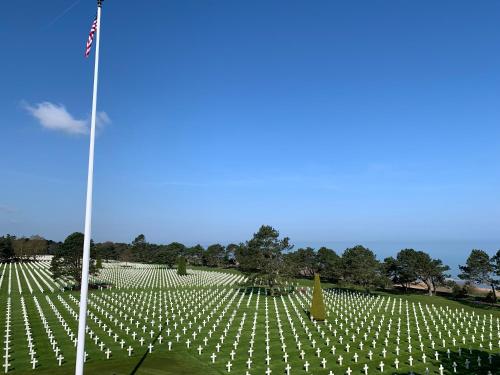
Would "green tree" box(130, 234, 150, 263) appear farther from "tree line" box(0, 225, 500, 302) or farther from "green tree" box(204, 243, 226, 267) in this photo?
"tree line" box(0, 225, 500, 302)

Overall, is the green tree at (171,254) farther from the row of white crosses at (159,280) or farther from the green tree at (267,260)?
the green tree at (267,260)

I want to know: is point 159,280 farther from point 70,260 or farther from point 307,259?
point 307,259

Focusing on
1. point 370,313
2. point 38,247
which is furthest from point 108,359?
point 38,247

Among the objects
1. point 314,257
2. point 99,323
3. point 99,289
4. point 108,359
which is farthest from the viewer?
point 314,257

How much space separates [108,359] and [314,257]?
66.7 metres

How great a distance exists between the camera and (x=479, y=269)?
51.2 m

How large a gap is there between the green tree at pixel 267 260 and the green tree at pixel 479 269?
24.0 m

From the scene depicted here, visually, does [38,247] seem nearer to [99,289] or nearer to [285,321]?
[99,289]

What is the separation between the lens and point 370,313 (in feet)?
120

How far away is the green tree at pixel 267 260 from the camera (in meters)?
48.2

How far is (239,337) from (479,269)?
39.1 metres

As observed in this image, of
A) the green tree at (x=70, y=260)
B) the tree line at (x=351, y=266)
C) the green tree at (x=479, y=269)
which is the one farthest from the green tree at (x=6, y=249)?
the green tree at (x=479, y=269)

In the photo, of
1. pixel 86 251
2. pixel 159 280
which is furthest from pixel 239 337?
pixel 159 280

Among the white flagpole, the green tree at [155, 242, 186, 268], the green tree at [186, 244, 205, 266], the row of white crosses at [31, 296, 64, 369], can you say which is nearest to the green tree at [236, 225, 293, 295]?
the row of white crosses at [31, 296, 64, 369]
